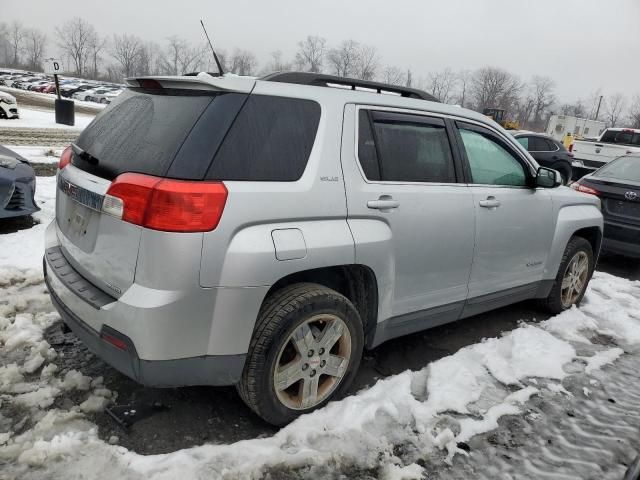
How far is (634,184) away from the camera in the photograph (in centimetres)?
674

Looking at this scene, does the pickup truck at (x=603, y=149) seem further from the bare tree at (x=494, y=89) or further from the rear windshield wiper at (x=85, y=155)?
the bare tree at (x=494, y=89)

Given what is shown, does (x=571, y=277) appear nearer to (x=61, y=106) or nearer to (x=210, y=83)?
(x=210, y=83)

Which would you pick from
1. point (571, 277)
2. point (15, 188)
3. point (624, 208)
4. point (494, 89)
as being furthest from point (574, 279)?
point (494, 89)

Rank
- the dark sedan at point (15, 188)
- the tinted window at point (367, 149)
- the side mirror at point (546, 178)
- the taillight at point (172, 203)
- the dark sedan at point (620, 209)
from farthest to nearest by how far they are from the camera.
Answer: the dark sedan at point (620, 209)
the dark sedan at point (15, 188)
the side mirror at point (546, 178)
the tinted window at point (367, 149)
the taillight at point (172, 203)

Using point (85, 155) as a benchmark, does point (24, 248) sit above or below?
below

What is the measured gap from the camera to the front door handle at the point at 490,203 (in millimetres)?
3566

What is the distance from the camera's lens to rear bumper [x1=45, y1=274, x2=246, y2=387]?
2.31m

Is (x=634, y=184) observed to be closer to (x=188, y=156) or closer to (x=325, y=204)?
(x=325, y=204)

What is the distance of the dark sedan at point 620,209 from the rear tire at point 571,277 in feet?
6.40

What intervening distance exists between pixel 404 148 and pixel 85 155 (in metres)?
1.89

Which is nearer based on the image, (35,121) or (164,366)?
(164,366)

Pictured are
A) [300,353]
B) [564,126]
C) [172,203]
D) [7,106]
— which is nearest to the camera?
[172,203]

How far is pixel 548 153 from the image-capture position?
586 inches

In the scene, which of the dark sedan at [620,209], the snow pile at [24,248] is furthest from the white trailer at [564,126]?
the snow pile at [24,248]
